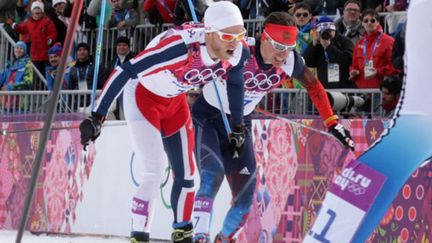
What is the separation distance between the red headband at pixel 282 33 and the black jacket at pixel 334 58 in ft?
10.2

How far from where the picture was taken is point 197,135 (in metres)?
7.44

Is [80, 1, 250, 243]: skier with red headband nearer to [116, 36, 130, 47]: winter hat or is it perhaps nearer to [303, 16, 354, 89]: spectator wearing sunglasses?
[303, 16, 354, 89]: spectator wearing sunglasses

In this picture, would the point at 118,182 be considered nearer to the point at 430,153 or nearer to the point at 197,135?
the point at 197,135

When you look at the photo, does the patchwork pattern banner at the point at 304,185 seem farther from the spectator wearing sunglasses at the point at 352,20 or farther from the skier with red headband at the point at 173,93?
the spectator wearing sunglasses at the point at 352,20

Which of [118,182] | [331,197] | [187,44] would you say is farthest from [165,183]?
[331,197]

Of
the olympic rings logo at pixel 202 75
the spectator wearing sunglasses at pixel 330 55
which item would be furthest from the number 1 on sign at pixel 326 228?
the spectator wearing sunglasses at pixel 330 55

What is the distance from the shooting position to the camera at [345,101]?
9117mm

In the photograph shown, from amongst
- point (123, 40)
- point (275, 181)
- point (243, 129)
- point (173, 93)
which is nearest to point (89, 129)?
point (173, 93)

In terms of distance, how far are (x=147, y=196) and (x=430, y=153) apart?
3.98 metres

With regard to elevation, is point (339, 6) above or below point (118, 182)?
above

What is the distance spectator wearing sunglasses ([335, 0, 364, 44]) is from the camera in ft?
34.9

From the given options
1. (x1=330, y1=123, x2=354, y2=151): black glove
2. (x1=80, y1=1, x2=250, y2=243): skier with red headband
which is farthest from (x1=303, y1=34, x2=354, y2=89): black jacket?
(x1=80, y1=1, x2=250, y2=243): skier with red headband

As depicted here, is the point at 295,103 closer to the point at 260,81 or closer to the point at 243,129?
the point at 260,81

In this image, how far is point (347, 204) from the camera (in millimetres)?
2727
